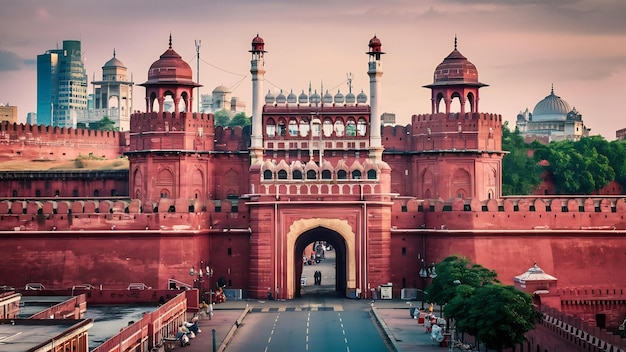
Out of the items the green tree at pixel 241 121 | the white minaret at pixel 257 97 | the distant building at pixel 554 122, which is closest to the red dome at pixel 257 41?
the white minaret at pixel 257 97

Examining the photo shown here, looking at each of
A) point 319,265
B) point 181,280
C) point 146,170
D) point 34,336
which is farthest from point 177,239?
point 319,265

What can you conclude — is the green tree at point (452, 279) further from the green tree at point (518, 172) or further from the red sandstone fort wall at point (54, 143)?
the red sandstone fort wall at point (54, 143)

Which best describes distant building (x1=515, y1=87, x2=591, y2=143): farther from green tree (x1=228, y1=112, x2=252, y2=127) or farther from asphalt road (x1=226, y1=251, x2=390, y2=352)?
asphalt road (x1=226, y1=251, x2=390, y2=352)

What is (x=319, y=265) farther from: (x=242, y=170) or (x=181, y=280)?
(x=181, y=280)

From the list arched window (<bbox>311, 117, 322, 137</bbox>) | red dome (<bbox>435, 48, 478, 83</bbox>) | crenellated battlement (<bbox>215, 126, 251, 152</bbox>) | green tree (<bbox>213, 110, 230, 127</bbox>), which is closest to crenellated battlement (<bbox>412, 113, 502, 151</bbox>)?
red dome (<bbox>435, 48, 478, 83</bbox>)

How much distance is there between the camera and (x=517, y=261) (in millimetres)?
70438

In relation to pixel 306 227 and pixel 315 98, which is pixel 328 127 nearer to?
pixel 315 98

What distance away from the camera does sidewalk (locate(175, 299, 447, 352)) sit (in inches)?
2130

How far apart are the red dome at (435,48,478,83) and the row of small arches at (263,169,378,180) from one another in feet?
36.2

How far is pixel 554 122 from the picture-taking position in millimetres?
153000

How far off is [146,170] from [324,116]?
429 inches

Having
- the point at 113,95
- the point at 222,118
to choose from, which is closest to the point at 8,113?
the point at 113,95

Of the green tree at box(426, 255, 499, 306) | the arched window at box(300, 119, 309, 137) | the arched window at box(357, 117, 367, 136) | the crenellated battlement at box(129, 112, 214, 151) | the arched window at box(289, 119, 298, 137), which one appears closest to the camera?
the green tree at box(426, 255, 499, 306)

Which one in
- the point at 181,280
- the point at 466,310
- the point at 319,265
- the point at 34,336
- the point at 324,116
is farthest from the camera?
the point at 319,265
